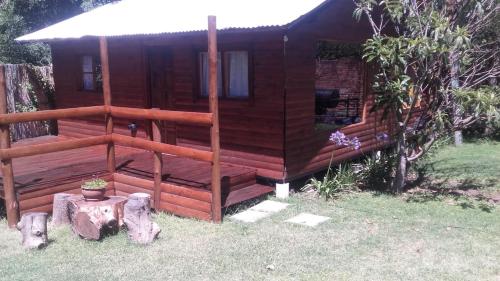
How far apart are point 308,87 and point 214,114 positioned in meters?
2.35

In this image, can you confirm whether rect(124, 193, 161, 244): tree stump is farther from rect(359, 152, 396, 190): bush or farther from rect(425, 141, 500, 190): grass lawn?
rect(425, 141, 500, 190): grass lawn

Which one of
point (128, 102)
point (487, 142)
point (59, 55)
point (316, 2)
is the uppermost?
point (316, 2)

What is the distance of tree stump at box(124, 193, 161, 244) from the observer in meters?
5.43

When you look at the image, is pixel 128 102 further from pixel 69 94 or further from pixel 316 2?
pixel 316 2

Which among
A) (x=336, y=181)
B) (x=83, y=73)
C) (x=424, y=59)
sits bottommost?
(x=336, y=181)

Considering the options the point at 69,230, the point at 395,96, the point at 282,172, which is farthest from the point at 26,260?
the point at 395,96

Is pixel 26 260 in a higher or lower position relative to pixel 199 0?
lower

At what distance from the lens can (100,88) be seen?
10.7 meters

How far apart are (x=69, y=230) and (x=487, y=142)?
11.0 m

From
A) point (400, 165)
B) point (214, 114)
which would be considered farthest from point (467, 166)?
point (214, 114)

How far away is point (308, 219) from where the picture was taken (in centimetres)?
644

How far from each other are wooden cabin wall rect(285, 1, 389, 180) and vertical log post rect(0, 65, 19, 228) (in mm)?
3710

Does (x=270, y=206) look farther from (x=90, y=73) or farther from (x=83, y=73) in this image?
(x=83, y=73)

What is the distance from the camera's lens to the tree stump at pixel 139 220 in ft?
17.8
